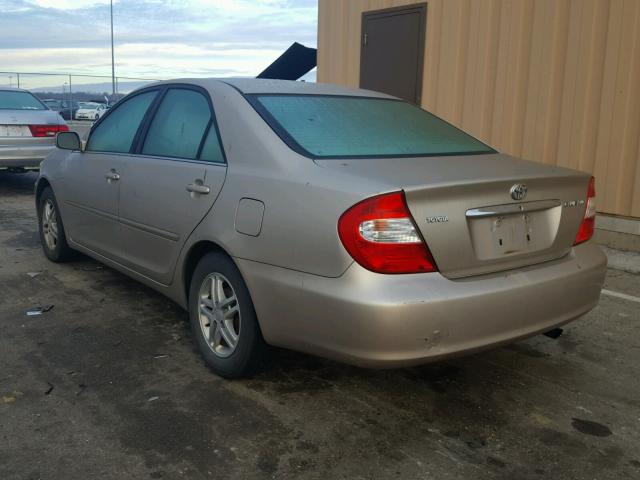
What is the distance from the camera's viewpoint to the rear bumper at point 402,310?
2.63 meters

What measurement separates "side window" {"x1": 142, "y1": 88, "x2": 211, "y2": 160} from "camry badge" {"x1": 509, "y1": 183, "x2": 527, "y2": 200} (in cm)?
170

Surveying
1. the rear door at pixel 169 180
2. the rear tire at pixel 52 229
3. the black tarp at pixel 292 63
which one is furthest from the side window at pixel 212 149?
the black tarp at pixel 292 63

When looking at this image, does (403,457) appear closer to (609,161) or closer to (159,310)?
(159,310)

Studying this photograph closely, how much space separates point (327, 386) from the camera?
3.39 meters

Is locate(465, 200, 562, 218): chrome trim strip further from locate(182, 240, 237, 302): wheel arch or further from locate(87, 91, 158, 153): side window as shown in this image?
locate(87, 91, 158, 153): side window

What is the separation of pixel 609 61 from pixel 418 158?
405 cm

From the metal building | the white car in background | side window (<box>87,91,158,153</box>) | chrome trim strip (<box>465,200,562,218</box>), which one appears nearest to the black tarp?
the metal building

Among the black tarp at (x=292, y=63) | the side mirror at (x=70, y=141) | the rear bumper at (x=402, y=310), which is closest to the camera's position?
the rear bumper at (x=402, y=310)

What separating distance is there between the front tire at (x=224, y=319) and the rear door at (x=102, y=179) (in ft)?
3.73

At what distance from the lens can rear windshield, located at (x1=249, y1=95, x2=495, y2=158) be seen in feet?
10.7

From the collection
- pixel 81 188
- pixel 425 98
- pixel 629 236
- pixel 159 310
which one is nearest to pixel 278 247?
pixel 159 310

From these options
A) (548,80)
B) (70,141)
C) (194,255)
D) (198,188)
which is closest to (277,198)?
(198,188)

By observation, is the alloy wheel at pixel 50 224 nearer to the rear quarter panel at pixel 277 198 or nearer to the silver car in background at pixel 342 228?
the silver car in background at pixel 342 228

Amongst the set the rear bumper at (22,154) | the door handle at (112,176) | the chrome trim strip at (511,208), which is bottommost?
the rear bumper at (22,154)
